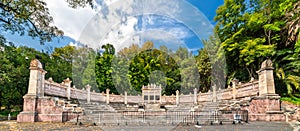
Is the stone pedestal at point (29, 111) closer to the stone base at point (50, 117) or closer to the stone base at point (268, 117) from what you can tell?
the stone base at point (50, 117)

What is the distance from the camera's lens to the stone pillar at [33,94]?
12.1 m

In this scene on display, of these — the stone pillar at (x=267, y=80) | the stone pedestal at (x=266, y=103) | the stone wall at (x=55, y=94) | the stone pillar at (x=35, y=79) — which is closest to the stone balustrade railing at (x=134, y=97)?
the stone wall at (x=55, y=94)

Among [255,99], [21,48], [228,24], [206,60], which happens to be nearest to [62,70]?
[21,48]

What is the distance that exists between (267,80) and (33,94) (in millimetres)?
12795

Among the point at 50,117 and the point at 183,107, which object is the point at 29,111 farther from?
the point at 183,107

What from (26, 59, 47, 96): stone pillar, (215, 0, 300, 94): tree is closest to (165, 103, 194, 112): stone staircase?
(215, 0, 300, 94): tree

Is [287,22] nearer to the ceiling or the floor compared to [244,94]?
nearer to the ceiling

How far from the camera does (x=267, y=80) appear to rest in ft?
41.0

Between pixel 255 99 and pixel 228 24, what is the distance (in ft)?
29.8

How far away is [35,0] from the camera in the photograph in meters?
9.69

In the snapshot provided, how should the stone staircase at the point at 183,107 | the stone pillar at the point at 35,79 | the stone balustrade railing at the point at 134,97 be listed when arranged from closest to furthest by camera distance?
1. the stone pillar at the point at 35,79
2. the stone balustrade railing at the point at 134,97
3. the stone staircase at the point at 183,107

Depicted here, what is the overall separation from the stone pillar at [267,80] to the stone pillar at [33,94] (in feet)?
40.8

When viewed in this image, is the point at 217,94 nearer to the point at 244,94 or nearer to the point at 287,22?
the point at 244,94

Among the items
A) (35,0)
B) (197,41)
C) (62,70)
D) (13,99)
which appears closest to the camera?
(197,41)
